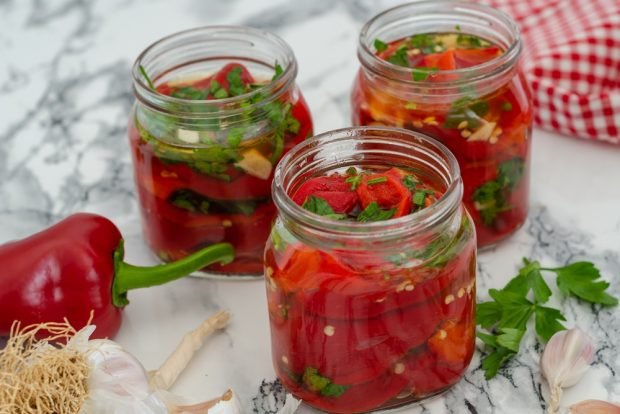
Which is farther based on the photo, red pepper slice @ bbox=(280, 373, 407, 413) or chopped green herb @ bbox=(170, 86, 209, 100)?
chopped green herb @ bbox=(170, 86, 209, 100)

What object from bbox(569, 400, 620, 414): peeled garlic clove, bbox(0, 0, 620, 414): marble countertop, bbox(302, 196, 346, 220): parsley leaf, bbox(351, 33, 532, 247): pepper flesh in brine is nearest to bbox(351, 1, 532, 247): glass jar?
bbox(351, 33, 532, 247): pepper flesh in brine

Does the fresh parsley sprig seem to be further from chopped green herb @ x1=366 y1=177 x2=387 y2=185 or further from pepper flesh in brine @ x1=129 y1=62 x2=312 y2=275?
pepper flesh in brine @ x1=129 y1=62 x2=312 y2=275

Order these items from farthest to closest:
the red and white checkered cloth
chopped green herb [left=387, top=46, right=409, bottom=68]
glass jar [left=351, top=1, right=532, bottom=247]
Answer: the red and white checkered cloth < chopped green herb [left=387, top=46, right=409, bottom=68] < glass jar [left=351, top=1, right=532, bottom=247]

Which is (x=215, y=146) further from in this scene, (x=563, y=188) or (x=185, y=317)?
(x=563, y=188)

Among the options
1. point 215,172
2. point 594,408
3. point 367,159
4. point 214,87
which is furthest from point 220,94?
point 594,408

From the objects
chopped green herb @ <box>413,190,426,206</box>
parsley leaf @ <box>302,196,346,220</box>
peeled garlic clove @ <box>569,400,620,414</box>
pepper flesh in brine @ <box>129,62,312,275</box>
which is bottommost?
peeled garlic clove @ <box>569,400,620,414</box>

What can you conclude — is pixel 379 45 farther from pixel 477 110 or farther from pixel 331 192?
pixel 331 192

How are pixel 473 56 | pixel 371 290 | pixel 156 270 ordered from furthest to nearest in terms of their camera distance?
pixel 473 56 < pixel 156 270 < pixel 371 290

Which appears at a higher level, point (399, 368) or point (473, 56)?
point (473, 56)
